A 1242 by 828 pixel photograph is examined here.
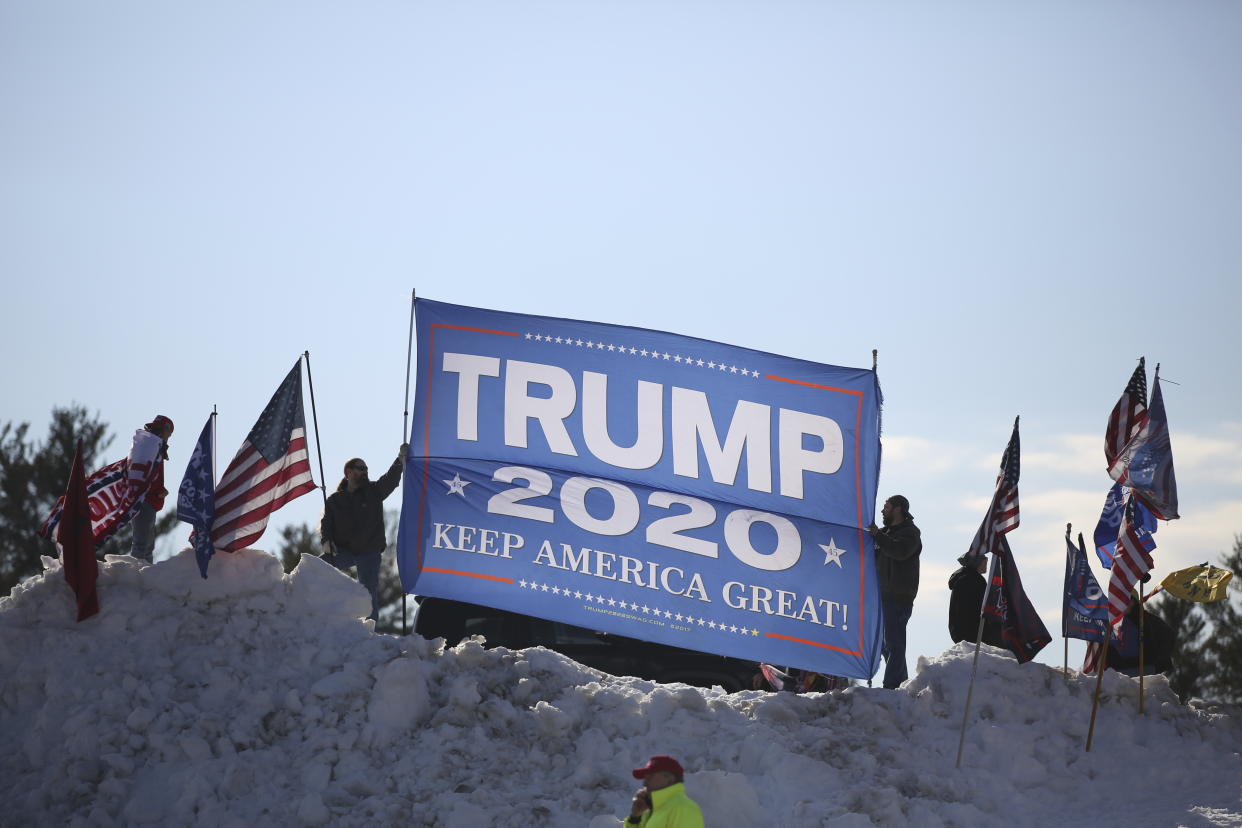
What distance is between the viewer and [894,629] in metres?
13.5

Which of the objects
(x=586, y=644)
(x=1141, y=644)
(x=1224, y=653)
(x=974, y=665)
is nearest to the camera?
(x=974, y=665)

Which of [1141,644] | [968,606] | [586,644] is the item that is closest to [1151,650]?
[1141,644]

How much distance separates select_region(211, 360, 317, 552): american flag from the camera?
12672 millimetres

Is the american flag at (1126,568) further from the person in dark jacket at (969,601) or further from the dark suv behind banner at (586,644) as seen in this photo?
the dark suv behind banner at (586,644)

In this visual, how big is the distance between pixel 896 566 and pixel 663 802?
196 inches

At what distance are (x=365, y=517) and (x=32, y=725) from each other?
3.26m

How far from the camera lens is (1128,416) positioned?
13.2 m

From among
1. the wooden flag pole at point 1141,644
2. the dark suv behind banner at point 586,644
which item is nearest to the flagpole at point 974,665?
the wooden flag pole at point 1141,644

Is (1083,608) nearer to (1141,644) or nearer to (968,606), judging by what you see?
(1141,644)

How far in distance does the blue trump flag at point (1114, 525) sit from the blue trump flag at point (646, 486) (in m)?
2.03

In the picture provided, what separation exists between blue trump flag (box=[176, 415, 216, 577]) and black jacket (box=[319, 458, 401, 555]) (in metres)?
1.08

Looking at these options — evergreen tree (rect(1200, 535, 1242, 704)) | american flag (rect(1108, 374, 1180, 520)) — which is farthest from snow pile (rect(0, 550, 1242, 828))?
evergreen tree (rect(1200, 535, 1242, 704))

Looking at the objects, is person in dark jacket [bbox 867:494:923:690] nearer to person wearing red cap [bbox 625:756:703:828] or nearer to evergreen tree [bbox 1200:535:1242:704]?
person wearing red cap [bbox 625:756:703:828]

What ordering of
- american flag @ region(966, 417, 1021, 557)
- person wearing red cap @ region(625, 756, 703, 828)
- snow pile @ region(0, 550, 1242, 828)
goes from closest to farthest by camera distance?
person wearing red cap @ region(625, 756, 703, 828)
snow pile @ region(0, 550, 1242, 828)
american flag @ region(966, 417, 1021, 557)
